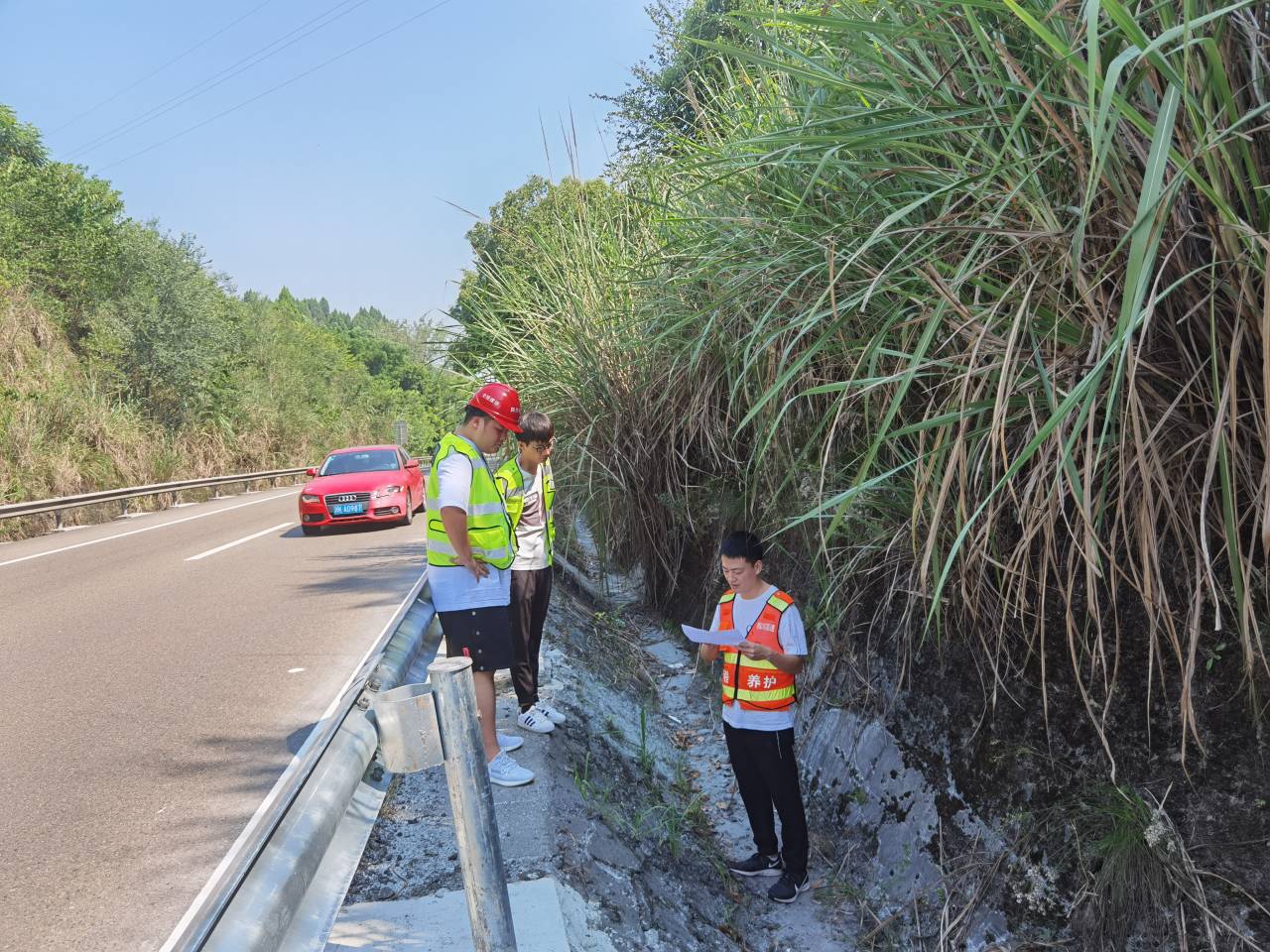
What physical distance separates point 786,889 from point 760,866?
25cm

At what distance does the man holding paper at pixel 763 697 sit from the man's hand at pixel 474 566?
106 centimetres

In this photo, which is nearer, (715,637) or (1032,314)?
(1032,314)

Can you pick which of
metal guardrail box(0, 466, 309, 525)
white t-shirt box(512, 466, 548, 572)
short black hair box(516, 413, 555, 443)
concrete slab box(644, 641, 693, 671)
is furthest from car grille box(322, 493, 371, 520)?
short black hair box(516, 413, 555, 443)

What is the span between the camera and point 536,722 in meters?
4.97

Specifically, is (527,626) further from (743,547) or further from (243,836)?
(243,836)

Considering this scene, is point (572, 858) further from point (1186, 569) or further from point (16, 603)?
point (16, 603)

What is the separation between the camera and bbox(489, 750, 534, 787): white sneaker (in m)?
4.18

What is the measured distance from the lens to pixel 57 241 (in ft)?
104

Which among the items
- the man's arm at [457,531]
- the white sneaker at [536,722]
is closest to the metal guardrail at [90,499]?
the white sneaker at [536,722]

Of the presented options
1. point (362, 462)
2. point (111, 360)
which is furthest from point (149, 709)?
point (111, 360)

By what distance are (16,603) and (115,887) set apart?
7.37 meters

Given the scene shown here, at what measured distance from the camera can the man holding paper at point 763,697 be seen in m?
4.24

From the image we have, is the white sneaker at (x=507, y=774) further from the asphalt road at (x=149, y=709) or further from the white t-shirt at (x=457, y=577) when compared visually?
the asphalt road at (x=149, y=709)

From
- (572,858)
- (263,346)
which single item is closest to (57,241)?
(263,346)
